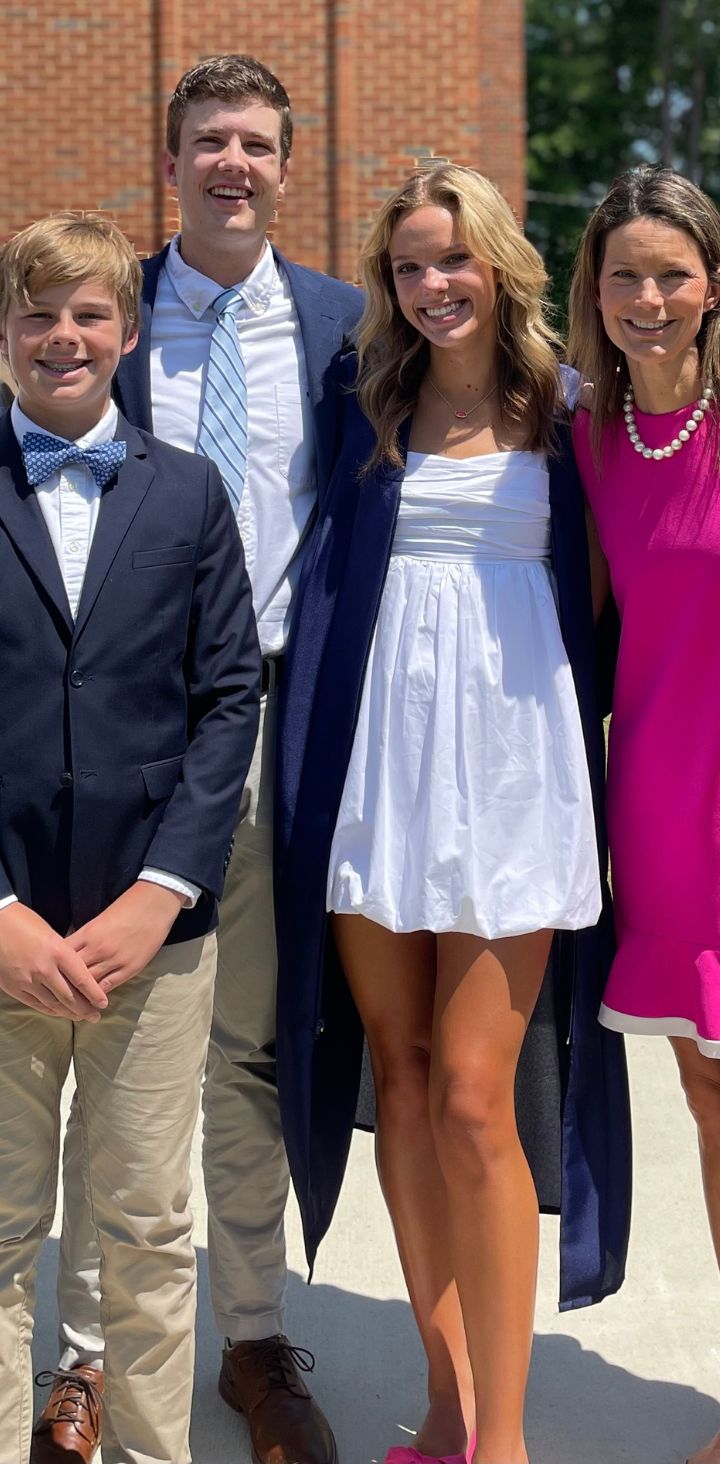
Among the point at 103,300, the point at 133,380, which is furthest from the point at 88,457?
the point at 133,380

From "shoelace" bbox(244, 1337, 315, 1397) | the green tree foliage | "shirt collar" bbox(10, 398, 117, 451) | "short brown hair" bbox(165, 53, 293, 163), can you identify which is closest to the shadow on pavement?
"shoelace" bbox(244, 1337, 315, 1397)

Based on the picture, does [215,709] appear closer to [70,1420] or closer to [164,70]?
[70,1420]

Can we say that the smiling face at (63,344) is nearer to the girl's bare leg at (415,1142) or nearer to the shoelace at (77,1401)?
the girl's bare leg at (415,1142)

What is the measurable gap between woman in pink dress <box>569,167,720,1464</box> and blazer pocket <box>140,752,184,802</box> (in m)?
0.80

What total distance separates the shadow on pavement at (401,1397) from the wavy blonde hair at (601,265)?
188 cm

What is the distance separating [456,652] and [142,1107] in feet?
2.99

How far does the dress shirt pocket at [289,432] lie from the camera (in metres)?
2.98

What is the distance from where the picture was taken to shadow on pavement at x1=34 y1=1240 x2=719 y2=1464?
2986 mm

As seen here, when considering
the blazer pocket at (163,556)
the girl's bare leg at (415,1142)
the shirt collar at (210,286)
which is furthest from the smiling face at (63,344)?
the girl's bare leg at (415,1142)

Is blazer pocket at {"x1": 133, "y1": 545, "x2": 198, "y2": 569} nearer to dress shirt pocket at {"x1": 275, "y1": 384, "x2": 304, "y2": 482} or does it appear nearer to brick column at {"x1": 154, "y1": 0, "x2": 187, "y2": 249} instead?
dress shirt pocket at {"x1": 275, "y1": 384, "x2": 304, "y2": 482}

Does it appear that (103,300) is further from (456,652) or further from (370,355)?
(456,652)

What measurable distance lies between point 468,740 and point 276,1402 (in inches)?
53.6


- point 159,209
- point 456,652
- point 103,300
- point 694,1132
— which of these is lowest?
point 694,1132

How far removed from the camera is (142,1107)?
98.3 inches
